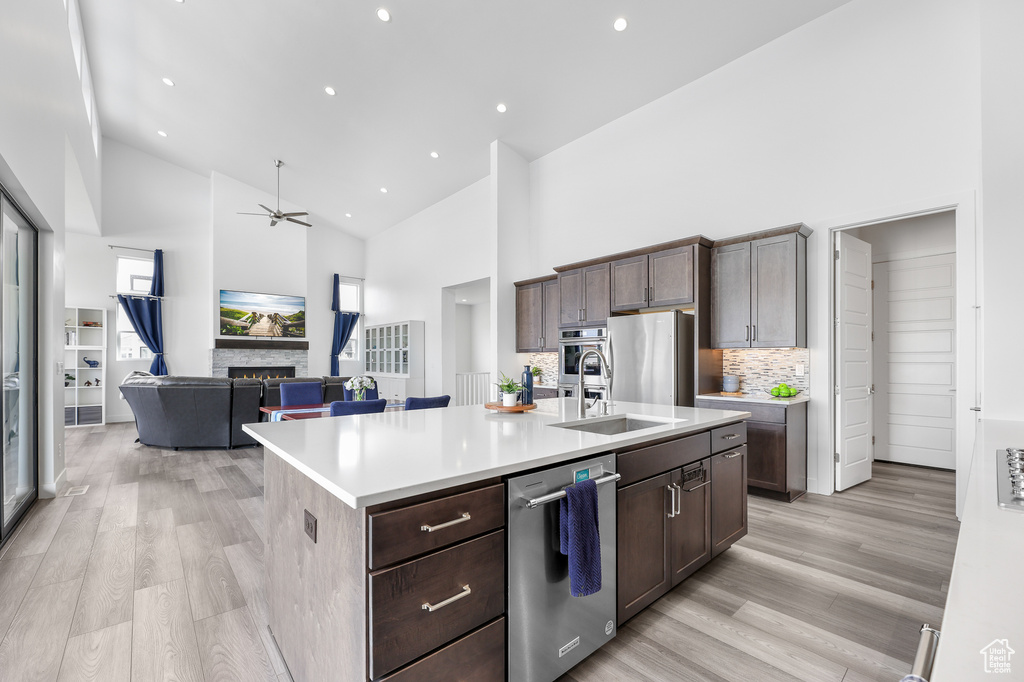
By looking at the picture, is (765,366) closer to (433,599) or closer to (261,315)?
(433,599)

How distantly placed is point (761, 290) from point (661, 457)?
2746 mm

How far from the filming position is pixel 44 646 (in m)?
1.92

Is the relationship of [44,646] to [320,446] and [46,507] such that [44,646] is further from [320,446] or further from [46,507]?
[46,507]

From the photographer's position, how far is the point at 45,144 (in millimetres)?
3410

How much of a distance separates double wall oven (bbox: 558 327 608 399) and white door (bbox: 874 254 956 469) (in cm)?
319

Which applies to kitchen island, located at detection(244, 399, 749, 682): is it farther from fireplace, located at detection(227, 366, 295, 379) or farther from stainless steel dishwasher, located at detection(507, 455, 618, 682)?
fireplace, located at detection(227, 366, 295, 379)

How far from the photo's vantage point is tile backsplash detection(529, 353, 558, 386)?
21.2ft

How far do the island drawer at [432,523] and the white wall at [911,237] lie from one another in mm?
4788

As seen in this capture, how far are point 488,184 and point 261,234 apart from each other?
5.33 meters

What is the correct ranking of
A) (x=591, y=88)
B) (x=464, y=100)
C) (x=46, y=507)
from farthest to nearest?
(x=464, y=100)
(x=591, y=88)
(x=46, y=507)

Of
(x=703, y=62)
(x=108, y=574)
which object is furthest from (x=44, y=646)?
(x=703, y=62)

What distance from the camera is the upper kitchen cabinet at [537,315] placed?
5973 millimetres

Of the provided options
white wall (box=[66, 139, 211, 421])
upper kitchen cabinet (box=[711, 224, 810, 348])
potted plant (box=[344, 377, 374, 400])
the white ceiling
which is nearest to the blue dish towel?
upper kitchen cabinet (box=[711, 224, 810, 348])

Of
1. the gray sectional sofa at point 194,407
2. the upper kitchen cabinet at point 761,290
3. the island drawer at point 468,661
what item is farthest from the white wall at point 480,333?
the island drawer at point 468,661
